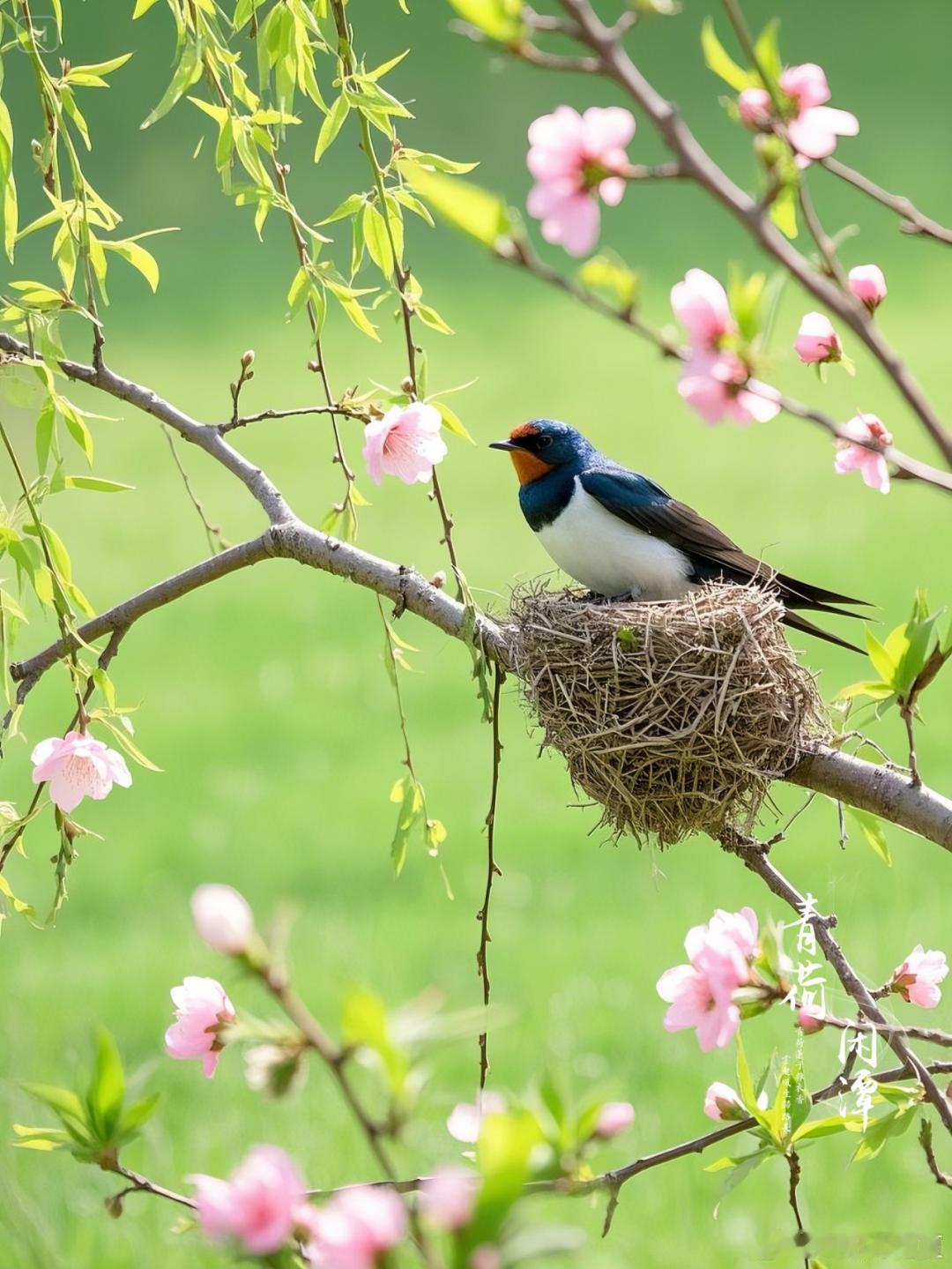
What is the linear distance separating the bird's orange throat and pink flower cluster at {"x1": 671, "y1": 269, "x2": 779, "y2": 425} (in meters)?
1.90

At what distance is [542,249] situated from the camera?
1211 centimetres

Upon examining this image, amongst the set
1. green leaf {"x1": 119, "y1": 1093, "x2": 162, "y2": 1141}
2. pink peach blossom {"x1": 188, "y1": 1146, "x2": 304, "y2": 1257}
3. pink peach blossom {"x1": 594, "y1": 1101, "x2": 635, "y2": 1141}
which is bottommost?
pink peach blossom {"x1": 188, "y1": 1146, "x2": 304, "y2": 1257}

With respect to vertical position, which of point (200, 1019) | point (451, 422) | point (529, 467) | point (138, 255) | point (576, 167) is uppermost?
point (529, 467)

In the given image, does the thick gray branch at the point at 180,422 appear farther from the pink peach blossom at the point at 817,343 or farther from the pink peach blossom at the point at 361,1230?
the pink peach blossom at the point at 361,1230

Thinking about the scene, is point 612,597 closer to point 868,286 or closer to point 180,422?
point 180,422

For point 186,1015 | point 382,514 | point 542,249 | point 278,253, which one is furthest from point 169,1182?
point 278,253

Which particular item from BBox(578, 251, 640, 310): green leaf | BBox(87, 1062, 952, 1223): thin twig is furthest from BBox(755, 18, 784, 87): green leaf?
BBox(87, 1062, 952, 1223): thin twig

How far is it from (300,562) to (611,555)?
820 mm

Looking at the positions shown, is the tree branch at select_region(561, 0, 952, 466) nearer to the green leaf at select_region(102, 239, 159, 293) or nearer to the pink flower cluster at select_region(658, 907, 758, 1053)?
the pink flower cluster at select_region(658, 907, 758, 1053)

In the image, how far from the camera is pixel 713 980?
132cm

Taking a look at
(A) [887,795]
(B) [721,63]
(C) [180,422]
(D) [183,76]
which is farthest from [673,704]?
(B) [721,63]

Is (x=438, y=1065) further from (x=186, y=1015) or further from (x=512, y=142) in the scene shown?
(x=512, y=142)

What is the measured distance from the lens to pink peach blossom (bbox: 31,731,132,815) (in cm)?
193

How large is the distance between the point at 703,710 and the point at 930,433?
1.35 meters
